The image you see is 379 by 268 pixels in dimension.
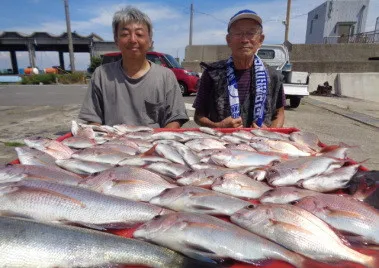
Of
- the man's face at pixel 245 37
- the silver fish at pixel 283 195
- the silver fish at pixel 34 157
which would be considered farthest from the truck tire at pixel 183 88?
the silver fish at pixel 283 195

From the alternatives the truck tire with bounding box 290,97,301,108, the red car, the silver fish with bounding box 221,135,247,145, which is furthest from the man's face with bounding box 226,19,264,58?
the red car

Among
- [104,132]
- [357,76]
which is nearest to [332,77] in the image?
[357,76]

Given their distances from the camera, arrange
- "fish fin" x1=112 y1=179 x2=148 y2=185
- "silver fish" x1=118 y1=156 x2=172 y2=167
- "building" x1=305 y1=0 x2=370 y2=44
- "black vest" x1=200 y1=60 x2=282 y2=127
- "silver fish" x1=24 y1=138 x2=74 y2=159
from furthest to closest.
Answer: "building" x1=305 y1=0 x2=370 y2=44 → "black vest" x1=200 y1=60 x2=282 y2=127 → "silver fish" x1=24 y1=138 x2=74 y2=159 → "silver fish" x1=118 y1=156 x2=172 y2=167 → "fish fin" x1=112 y1=179 x2=148 y2=185

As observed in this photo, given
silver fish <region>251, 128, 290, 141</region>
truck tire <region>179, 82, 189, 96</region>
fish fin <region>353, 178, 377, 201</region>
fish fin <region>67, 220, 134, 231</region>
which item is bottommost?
truck tire <region>179, 82, 189, 96</region>

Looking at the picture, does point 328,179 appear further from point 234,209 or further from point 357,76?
point 357,76

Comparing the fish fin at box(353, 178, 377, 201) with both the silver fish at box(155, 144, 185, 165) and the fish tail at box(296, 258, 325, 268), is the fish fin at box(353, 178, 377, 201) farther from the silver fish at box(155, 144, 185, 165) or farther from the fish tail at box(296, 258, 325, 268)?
the silver fish at box(155, 144, 185, 165)

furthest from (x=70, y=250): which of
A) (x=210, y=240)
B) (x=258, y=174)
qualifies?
(x=258, y=174)

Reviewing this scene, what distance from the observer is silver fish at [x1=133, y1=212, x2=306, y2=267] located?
1.22m

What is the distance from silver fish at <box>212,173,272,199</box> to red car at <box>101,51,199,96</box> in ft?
37.5

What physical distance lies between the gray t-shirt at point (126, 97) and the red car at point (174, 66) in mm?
9460

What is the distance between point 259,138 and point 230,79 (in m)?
1.00

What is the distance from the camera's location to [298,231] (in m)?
1.30

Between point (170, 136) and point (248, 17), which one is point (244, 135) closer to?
point (170, 136)

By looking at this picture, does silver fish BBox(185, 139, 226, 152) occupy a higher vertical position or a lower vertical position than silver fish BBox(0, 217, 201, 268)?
higher
